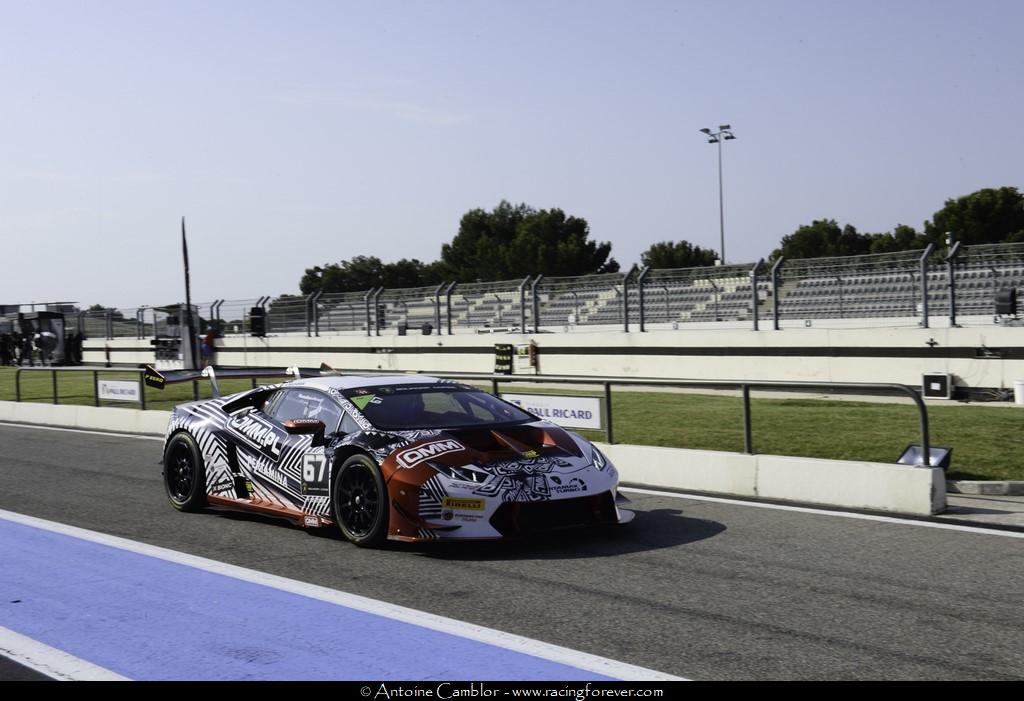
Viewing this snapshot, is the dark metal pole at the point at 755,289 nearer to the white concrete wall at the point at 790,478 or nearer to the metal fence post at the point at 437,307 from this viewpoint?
the metal fence post at the point at 437,307

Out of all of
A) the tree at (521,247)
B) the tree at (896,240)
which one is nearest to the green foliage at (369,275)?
the tree at (521,247)

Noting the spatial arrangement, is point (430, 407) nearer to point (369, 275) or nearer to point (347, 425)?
point (347, 425)

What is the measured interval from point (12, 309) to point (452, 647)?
72228 millimetres

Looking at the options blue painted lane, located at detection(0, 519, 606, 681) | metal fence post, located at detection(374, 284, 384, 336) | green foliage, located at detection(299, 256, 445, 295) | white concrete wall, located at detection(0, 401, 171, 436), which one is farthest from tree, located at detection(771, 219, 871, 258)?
blue painted lane, located at detection(0, 519, 606, 681)

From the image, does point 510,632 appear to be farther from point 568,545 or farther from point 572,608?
point 568,545

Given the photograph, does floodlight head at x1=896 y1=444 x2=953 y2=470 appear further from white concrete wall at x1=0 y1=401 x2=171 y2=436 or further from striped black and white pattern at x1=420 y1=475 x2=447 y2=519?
white concrete wall at x1=0 y1=401 x2=171 y2=436

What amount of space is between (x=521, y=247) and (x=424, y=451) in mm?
102394

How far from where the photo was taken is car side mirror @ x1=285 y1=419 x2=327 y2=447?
853 cm

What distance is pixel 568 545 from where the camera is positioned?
327 inches

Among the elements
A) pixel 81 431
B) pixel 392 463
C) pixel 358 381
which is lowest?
pixel 81 431

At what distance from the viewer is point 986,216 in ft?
279

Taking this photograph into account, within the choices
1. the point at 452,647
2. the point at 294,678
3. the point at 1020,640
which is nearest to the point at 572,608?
the point at 452,647

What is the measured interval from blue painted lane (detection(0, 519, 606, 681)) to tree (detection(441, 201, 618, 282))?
98.2 m

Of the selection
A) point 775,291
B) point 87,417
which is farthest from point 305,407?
point 775,291
